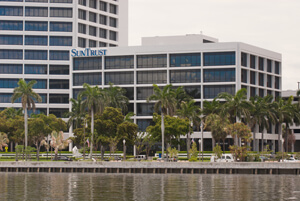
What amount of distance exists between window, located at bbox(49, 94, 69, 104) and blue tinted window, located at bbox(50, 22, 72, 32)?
18.8 metres

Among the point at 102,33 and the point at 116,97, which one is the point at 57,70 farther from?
the point at 116,97

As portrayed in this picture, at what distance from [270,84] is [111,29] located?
5345cm

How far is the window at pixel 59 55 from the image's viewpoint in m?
177

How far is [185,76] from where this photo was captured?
502ft

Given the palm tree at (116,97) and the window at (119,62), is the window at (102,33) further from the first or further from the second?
the palm tree at (116,97)

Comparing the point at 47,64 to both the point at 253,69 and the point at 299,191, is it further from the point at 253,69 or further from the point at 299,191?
the point at 299,191

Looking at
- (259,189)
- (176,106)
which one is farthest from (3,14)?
(259,189)

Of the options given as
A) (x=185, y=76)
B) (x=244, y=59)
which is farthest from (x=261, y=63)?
(x=185, y=76)

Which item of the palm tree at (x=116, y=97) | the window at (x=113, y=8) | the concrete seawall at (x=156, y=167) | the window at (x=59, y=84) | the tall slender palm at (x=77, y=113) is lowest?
the concrete seawall at (x=156, y=167)

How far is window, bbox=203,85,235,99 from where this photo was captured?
149 meters

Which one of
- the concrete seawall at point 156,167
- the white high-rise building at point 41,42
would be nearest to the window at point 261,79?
the white high-rise building at point 41,42

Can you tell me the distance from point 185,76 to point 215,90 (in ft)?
27.3

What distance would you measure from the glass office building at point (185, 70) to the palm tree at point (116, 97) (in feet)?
27.3

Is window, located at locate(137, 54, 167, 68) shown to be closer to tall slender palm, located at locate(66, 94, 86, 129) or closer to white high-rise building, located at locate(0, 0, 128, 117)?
tall slender palm, located at locate(66, 94, 86, 129)
